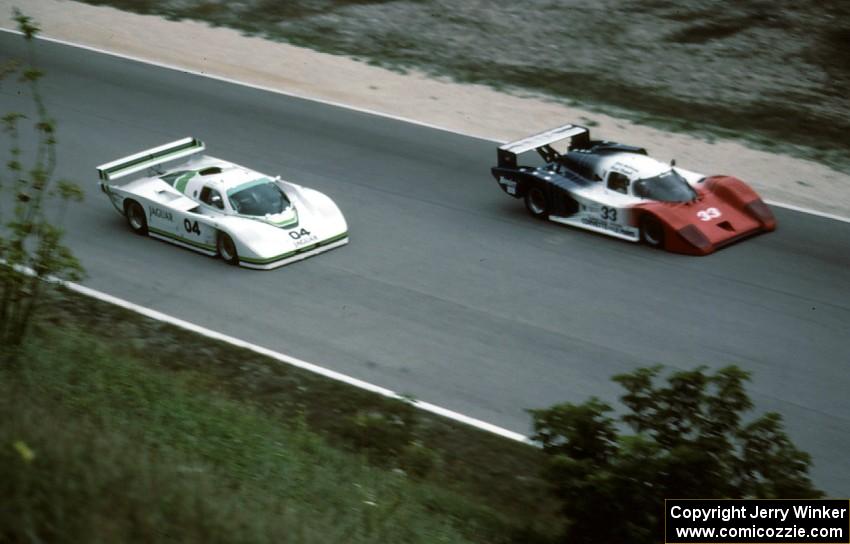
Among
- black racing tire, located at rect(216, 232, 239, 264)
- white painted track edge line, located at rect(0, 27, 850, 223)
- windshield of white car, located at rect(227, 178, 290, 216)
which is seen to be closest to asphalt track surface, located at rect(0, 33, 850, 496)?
black racing tire, located at rect(216, 232, 239, 264)

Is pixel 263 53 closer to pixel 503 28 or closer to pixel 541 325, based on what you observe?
pixel 503 28

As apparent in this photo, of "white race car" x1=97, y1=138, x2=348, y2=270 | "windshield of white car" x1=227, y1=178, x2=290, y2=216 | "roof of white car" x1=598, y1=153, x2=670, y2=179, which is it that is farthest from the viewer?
"roof of white car" x1=598, y1=153, x2=670, y2=179

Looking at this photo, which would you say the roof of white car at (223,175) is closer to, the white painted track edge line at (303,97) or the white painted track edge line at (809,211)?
the white painted track edge line at (303,97)

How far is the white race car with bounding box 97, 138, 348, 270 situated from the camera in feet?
58.2

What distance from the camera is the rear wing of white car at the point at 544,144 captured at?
20328 mm

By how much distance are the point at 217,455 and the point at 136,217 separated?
9751mm

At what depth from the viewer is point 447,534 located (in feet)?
32.2

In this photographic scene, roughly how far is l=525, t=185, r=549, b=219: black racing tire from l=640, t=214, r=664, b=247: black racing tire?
1884 millimetres

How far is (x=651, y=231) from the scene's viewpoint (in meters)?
18.8

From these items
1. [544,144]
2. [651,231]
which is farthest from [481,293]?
[544,144]

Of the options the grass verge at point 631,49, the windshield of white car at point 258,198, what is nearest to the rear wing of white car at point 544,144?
the windshield of white car at point 258,198

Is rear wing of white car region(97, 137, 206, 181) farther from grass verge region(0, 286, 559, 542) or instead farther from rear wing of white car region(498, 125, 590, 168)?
rear wing of white car region(498, 125, 590, 168)

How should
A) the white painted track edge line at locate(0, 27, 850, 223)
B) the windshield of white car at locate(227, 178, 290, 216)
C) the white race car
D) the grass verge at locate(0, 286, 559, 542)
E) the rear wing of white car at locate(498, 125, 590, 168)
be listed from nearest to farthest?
the grass verge at locate(0, 286, 559, 542), the white race car, the windshield of white car at locate(227, 178, 290, 216), the rear wing of white car at locate(498, 125, 590, 168), the white painted track edge line at locate(0, 27, 850, 223)

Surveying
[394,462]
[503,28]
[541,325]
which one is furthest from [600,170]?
[503,28]
